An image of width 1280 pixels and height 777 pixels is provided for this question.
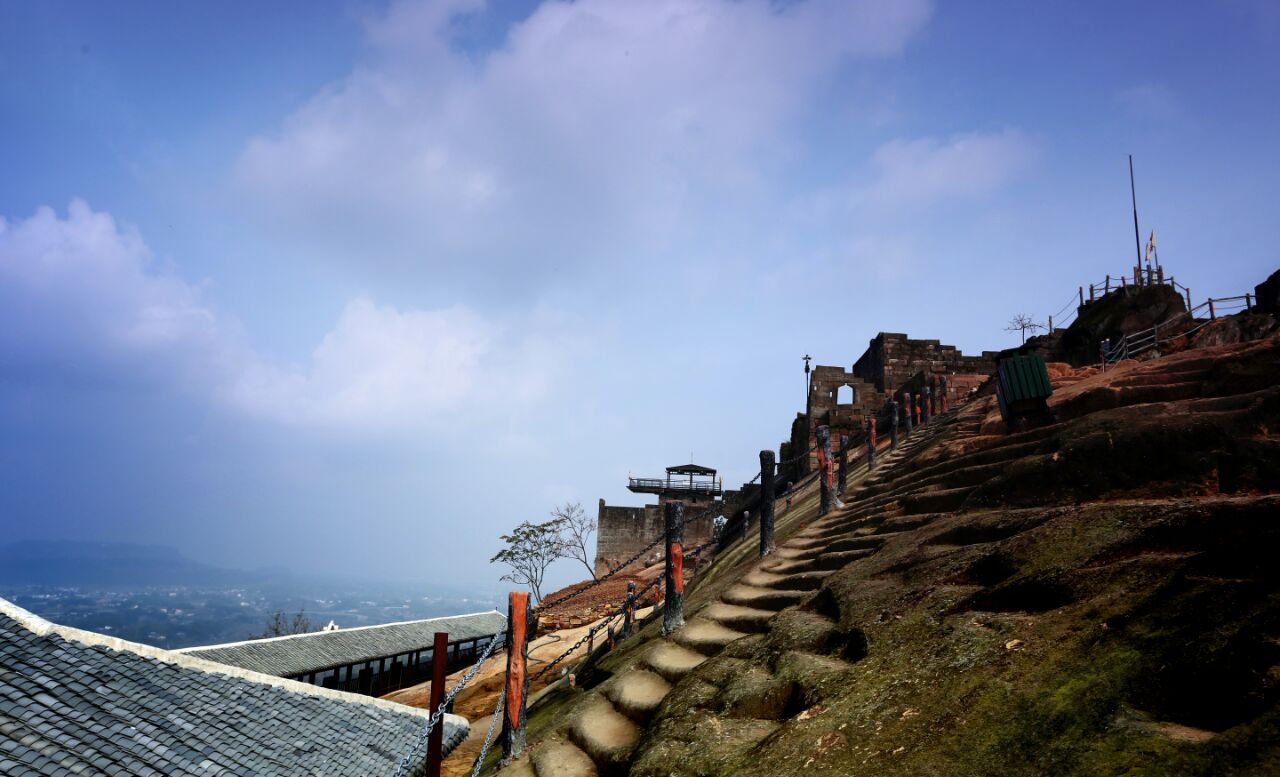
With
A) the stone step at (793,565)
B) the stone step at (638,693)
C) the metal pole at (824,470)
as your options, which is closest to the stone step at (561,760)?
the stone step at (638,693)

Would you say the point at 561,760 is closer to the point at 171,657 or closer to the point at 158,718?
the point at 158,718

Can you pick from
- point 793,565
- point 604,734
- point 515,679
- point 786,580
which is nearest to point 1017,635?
point 604,734

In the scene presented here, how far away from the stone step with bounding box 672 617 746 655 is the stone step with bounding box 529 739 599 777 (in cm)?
163

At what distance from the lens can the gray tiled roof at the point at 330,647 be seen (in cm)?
1919

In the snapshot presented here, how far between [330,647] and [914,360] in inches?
901

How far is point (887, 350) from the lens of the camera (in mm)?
26188

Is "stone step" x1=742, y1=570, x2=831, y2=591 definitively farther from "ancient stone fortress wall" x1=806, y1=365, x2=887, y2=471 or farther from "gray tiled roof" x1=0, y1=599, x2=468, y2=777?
"ancient stone fortress wall" x1=806, y1=365, x2=887, y2=471

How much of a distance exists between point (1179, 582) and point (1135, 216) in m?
33.1

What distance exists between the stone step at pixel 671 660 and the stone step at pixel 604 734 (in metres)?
0.58

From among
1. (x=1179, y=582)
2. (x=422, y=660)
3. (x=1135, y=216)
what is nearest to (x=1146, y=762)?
(x=1179, y=582)

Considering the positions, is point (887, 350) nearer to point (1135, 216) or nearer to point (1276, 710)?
point (1135, 216)

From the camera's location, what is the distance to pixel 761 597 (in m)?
7.73

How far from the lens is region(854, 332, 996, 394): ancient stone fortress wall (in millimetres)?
25938

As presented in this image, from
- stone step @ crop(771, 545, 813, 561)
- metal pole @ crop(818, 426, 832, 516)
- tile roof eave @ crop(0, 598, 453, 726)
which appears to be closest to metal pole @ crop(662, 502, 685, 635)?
stone step @ crop(771, 545, 813, 561)
